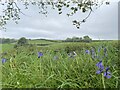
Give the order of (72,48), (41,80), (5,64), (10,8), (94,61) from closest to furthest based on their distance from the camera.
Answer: (41,80) → (94,61) → (5,64) → (10,8) → (72,48)

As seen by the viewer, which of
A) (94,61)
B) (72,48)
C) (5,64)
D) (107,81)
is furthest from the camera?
(72,48)

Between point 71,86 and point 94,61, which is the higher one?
point 94,61

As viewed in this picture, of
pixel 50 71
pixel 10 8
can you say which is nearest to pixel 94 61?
pixel 50 71

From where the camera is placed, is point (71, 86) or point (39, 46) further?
point (39, 46)

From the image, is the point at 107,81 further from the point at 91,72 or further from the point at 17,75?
the point at 17,75

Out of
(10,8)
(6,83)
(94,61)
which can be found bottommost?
(6,83)

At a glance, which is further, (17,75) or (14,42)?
(14,42)

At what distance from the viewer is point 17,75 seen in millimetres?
3980

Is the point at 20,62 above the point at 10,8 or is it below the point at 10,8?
below

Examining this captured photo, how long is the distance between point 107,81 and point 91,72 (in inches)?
17.1

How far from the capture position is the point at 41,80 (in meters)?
3.62

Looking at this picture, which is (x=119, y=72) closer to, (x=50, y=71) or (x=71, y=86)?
(x=71, y=86)

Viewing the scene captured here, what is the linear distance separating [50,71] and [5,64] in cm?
115

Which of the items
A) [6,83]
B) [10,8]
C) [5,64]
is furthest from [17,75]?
[10,8]
